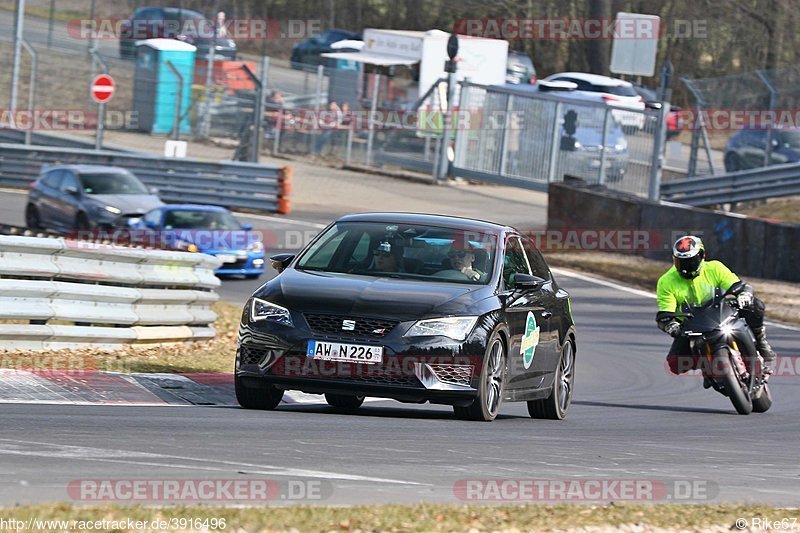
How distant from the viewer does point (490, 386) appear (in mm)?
10344

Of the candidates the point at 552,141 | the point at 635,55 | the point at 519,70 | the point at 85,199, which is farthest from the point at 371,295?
the point at 519,70

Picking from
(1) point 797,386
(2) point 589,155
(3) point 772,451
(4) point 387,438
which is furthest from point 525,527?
(2) point 589,155

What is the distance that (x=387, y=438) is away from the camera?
9055 millimetres

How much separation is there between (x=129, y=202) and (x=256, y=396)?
17.4m

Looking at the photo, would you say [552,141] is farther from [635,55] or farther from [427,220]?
[427,220]

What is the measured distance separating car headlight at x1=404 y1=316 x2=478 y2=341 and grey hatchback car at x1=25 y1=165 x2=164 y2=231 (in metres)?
17.3

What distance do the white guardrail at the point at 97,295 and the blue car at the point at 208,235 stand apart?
8.11 m

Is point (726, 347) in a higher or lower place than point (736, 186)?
lower

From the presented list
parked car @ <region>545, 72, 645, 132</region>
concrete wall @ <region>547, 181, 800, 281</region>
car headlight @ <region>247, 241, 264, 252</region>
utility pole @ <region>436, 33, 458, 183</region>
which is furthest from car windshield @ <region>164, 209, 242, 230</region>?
parked car @ <region>545, 72, 645, 132</region>

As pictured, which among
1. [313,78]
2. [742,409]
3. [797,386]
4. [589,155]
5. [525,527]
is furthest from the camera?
[313,78]

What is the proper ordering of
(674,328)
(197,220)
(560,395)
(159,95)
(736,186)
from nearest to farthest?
(560,395), (674,328), (197,220), (736,186), (159,95)

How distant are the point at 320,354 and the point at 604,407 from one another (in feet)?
14.2

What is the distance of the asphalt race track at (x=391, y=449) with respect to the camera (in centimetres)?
724

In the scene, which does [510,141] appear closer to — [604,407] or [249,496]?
[604,407]
